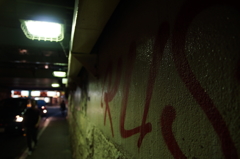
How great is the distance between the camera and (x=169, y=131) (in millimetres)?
1021

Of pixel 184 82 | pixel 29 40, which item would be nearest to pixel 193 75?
pixel 184 82

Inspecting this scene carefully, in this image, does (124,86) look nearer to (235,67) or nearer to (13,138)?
(235,67)

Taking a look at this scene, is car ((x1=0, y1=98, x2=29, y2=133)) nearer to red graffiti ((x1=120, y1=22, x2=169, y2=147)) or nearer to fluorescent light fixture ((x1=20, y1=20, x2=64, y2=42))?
fluorescent light fixture ((x1=20, y1=20, x2=64, y2=42))

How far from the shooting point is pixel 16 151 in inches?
289

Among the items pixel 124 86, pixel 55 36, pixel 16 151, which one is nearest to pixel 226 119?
pixel 124 86

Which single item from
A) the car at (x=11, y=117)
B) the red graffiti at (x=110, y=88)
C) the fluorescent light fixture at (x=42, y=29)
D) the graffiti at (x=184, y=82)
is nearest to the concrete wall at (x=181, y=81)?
the graffiti at (x=184, y=82)

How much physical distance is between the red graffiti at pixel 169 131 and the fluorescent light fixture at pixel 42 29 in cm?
296

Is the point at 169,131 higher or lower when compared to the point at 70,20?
lower

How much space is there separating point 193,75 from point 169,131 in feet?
1.28

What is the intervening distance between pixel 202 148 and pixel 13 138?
11625 mm

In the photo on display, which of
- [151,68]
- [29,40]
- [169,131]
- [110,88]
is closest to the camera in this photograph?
[169,131]

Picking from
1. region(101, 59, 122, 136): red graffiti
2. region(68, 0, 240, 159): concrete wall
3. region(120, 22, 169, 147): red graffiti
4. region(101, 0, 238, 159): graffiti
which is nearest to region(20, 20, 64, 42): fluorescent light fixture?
region(101, 59, 122, 136): red graffiti

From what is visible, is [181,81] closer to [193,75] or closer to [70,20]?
[193,75]

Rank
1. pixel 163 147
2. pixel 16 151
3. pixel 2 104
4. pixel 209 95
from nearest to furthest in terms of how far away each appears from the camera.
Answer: pixel 209 95 → pixel 163 147 → pixel 16 151 → pixel 2 104
